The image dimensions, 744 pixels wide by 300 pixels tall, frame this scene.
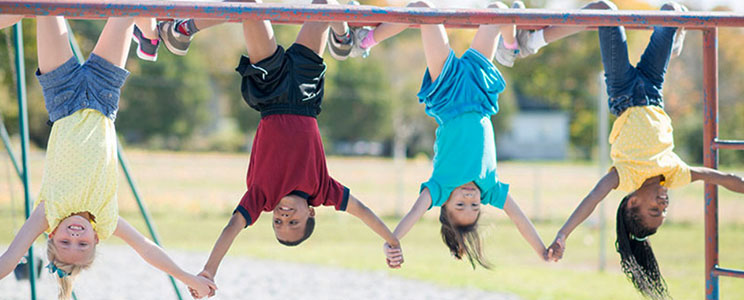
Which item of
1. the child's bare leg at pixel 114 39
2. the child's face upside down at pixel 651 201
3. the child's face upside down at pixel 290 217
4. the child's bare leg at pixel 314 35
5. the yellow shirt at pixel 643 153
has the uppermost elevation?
the child's bare leg at pixel 314 35

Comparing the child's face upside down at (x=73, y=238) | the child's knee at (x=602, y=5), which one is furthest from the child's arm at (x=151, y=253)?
the child's knee at (x=602, y=5)

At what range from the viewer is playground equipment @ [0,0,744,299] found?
3.10 meters

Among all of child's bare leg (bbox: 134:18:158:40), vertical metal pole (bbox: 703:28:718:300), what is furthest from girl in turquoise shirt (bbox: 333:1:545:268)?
child's bare leg (bbox: 134:18:158:40)

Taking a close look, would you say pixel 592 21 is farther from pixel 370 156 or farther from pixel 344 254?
pixel 370 156

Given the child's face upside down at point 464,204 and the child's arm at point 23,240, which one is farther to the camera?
the child's face upside down at point 464,204

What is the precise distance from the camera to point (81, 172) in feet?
11.1

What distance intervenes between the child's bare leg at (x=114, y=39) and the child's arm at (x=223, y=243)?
36.8 inches

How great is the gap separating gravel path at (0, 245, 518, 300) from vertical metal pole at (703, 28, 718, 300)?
410 centimetres

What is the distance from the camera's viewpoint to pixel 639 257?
414 cm

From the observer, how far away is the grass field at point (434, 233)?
939 centimetres

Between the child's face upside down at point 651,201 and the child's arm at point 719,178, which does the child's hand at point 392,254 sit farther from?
the child's arm at point 719,178

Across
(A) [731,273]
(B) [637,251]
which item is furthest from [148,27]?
(A) [731,273]

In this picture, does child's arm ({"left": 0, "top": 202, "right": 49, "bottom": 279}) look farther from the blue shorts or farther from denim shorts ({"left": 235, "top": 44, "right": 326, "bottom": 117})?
the blue shorts

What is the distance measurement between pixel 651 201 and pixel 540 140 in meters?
37.6
